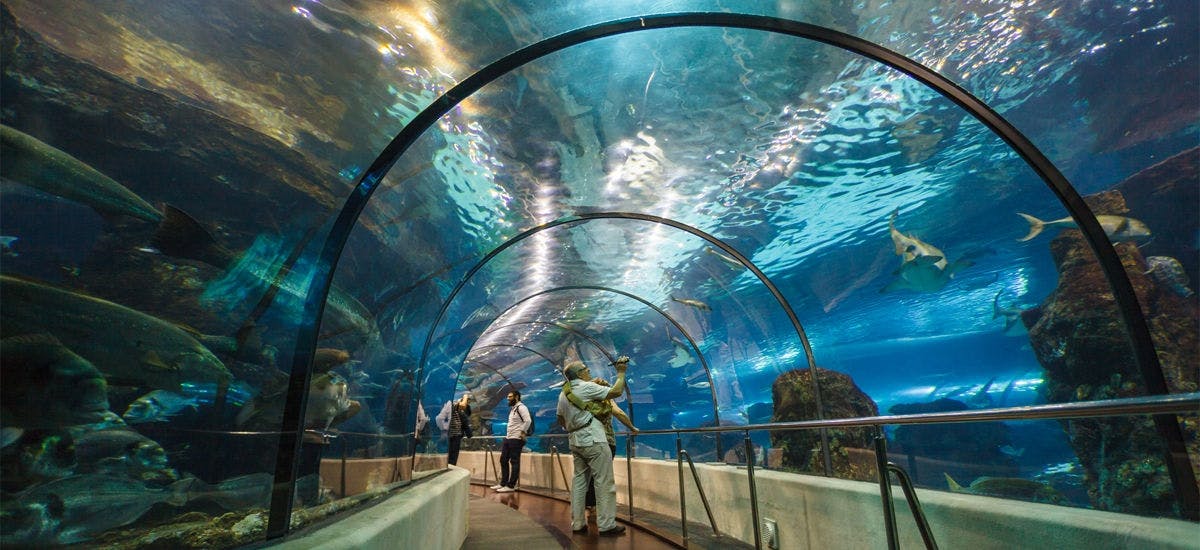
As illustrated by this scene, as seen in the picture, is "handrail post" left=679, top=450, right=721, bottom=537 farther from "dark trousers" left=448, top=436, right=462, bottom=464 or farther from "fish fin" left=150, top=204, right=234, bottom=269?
"dark trousers" left=448, top=436, right=462, bottom=464

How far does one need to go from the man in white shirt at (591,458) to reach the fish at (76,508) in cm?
353

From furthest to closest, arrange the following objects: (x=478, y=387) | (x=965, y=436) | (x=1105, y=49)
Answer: (x=478, y=387)
(x=965, y=436)
(x=1105, y=49)

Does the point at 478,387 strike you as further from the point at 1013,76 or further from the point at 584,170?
the point at 1013,76

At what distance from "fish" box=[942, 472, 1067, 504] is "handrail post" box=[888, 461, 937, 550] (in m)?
0.36

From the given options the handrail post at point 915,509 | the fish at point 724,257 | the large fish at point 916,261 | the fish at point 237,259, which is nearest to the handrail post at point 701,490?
the handrail post at point 915,509

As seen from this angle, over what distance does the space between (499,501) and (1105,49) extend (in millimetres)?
13323

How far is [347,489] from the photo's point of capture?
3908 mm

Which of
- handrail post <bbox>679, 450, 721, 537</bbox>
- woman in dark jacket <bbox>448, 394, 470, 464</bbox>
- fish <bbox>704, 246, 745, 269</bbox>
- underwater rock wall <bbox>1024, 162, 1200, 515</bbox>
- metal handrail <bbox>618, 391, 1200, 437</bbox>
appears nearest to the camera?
metal handrail <bbox>618, 391, 1200, 437</bbox>

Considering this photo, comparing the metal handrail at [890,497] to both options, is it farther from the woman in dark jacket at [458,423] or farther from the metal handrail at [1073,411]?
the woman in dark jacket at [458,423]

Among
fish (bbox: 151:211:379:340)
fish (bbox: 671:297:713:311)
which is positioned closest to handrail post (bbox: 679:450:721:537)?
fish (bbox: 151:211:379:340)

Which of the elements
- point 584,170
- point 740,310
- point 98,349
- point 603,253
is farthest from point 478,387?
point 98,349

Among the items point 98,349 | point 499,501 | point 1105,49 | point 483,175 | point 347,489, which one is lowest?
point 499,501

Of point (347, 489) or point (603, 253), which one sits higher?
point (603, 253)

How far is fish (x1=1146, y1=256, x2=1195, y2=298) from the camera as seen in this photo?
392 inches
